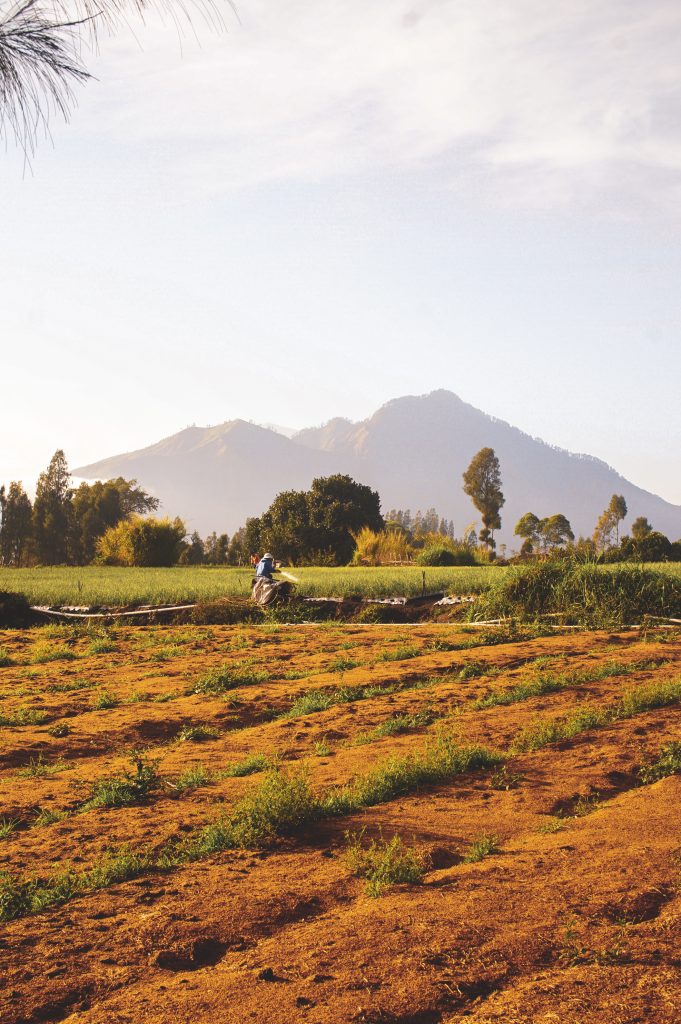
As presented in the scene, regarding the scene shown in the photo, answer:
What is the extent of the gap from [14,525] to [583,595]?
4963cm

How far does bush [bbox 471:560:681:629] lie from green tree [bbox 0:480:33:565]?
47.0 metres

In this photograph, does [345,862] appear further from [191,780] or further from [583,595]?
[583,595]

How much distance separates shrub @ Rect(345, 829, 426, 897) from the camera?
414 cm

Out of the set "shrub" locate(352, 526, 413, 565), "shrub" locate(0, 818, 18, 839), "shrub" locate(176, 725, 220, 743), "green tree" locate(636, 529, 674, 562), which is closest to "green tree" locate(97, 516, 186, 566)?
"shrub" locate(352, 526, 413, 565)

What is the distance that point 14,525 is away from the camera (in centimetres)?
5703

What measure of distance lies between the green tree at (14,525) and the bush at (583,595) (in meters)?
47.0

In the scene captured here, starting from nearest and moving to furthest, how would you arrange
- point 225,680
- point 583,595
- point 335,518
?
point 225,680, point 583,595, point 335,518

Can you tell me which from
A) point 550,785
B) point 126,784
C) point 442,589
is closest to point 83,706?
point 126,784

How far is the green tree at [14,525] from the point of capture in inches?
2223

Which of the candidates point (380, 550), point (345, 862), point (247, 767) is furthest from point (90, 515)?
point (345, 862)

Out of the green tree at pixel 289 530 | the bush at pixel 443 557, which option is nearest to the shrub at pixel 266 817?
the bush at pixel 443 557

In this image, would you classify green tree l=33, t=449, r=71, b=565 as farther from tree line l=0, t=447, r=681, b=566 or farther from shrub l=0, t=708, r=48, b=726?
→ shrub l=0, t=708, r=48, b=726

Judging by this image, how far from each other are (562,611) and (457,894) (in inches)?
Answer: 408

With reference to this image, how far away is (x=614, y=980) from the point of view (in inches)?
123
